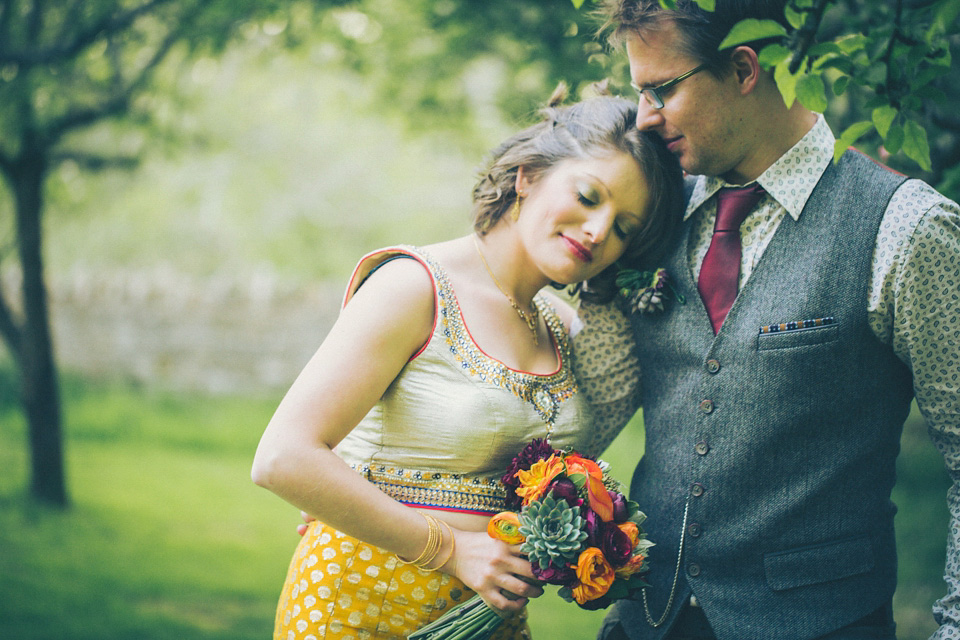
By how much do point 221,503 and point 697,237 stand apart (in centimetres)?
531

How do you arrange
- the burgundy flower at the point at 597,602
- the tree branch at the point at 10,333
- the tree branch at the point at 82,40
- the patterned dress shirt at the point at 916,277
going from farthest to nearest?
1. the tree branch at the point at 10,333
2. the tree branch at the point at 82,40
3. the burgundy flower at the point at 597,602
4. the patterned dress shirt at the point at 916,277

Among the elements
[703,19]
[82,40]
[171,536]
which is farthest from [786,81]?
[171,536]

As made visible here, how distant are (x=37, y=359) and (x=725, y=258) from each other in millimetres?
5603

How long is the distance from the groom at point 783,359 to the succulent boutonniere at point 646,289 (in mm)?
37

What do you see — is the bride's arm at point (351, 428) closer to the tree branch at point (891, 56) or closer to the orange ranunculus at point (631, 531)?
the orange ranunculus at point (631, 531)

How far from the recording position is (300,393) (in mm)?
1784

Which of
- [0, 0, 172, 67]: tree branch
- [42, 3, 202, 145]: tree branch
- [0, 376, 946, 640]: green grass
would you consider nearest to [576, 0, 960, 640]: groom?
[0, 376, 946, 640]: green grass

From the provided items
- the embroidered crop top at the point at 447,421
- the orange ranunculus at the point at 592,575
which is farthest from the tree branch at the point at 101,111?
the orange ranunculus at the point at 592,575

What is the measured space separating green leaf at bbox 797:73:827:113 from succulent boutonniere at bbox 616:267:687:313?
2.11 feet

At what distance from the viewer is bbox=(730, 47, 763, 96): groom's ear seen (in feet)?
6.31

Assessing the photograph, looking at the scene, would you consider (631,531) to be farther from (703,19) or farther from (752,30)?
(703,19)

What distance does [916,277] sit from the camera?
173 cm

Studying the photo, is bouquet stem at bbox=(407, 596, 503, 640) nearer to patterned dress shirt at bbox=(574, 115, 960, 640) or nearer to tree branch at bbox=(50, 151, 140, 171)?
patterned dress shirt at bbox=(574, 115, 960, 640)

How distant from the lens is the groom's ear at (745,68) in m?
1.92
